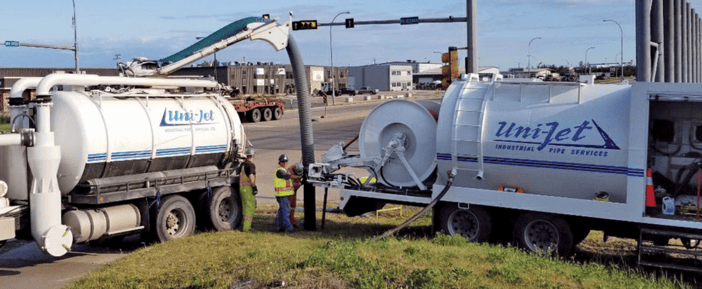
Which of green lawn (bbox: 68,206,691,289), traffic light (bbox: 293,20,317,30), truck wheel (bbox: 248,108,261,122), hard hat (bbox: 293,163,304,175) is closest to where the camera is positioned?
green lawn (bbox: 68,206,691,289)

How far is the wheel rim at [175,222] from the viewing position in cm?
1360

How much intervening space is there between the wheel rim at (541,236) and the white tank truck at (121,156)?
19.3ft

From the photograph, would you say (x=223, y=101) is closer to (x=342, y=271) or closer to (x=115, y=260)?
(x=115, y=260)

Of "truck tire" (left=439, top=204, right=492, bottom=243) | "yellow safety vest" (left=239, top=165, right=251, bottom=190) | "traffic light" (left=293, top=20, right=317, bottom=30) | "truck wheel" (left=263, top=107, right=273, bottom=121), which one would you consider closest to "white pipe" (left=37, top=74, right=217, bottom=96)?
"yellow safety vest" (left=239, top=165, right=251, bottom=190)

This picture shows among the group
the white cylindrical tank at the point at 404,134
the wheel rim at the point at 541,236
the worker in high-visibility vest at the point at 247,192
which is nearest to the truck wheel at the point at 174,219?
the worker in high-visibility vest at the point at 247,192

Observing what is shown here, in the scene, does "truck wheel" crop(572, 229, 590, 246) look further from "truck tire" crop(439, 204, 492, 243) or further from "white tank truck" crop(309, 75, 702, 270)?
"truck tire" crop(439, 204, 492, 243)

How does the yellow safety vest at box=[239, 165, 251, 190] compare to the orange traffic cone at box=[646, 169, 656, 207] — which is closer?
the orange traffic cone at box=[646, 169, 656, 207]

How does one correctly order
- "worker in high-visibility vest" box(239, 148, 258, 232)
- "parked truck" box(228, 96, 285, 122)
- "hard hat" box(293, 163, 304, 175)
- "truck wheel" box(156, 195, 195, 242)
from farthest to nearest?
"parked truck" box(228, 96, 285, 122) → "hard hat" box(293, 163, 304, 175) → "worker in high-visibility vest" box(239, 148, 258, 232) → "truck wheel" box(156, 195, 195, 242)

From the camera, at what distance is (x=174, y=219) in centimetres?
1375

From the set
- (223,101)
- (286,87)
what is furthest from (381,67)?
(223,101)

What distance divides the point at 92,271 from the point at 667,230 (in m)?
8.43

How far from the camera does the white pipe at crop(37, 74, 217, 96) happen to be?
11.7 meters

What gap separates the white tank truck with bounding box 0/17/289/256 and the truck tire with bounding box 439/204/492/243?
4.44m

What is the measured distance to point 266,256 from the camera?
1064 centimetres
